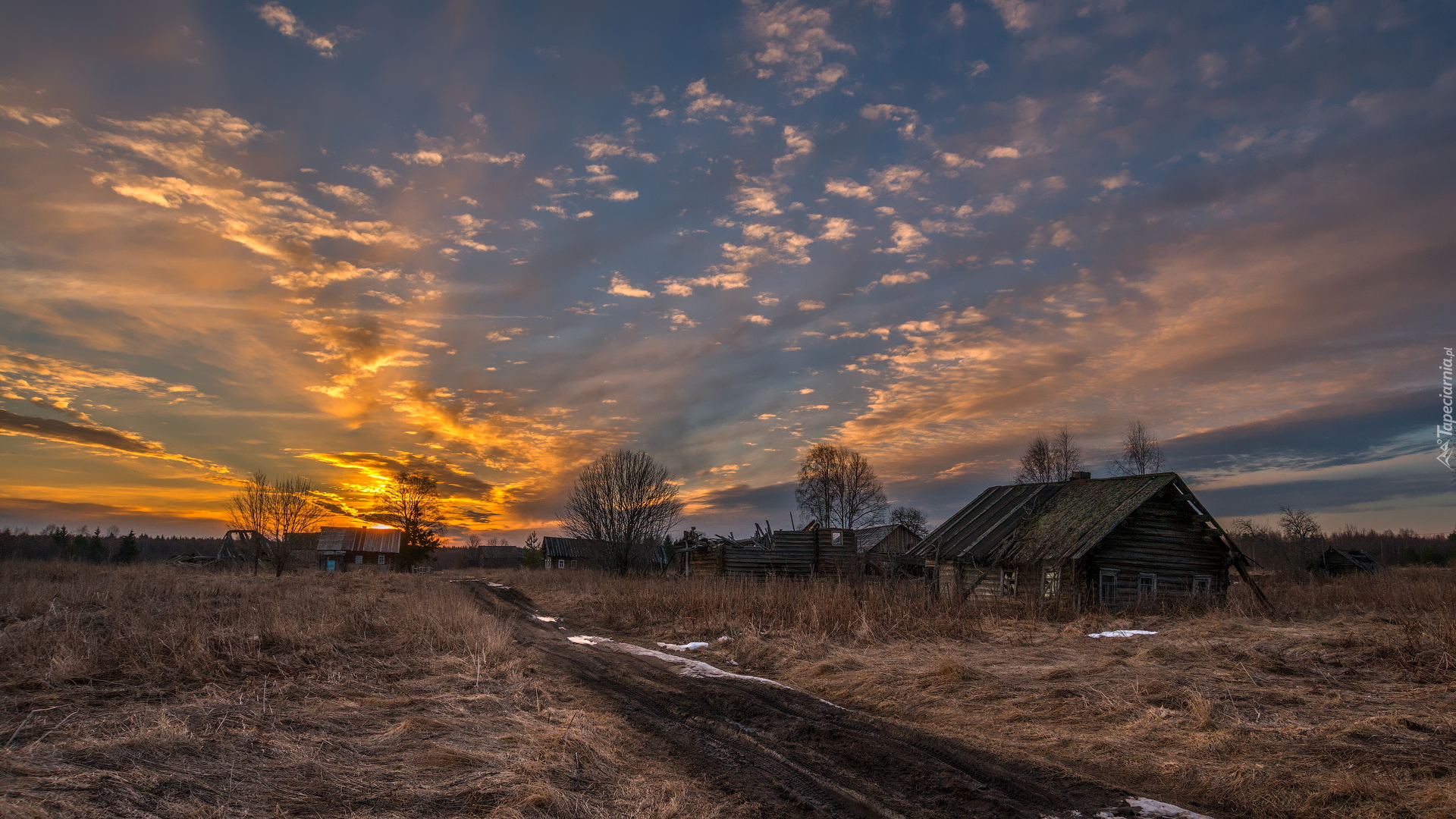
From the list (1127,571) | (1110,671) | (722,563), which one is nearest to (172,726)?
(1110,671)

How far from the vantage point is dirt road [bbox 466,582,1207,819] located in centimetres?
584

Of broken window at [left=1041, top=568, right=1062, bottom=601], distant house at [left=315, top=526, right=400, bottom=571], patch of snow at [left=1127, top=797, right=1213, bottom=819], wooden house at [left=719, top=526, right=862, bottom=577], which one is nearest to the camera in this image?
patch of snow at [left=1127, top=797, right=1213, bottom=819]

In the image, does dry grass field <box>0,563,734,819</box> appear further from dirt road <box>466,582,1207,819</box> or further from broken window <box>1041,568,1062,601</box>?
broken window <box>1041,568,1062,601</box>

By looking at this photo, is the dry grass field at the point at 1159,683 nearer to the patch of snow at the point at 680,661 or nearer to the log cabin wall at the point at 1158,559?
the patch of snow at the point at 680,661

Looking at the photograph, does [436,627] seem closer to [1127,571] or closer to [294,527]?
[1127,571]

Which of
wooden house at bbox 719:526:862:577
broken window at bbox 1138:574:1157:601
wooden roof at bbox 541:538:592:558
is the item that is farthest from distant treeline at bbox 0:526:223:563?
broken window at bbox 1138:574:1157:601

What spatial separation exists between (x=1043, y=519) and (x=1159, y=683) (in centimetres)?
1944

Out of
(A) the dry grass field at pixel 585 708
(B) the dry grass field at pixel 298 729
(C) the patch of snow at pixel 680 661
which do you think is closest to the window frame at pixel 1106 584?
(A) the dry grass field at pixel 585 708

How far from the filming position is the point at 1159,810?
5.79 m

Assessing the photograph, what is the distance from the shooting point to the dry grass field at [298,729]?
15.9 feet

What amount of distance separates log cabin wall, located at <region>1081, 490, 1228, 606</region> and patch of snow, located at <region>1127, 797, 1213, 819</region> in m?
18.9

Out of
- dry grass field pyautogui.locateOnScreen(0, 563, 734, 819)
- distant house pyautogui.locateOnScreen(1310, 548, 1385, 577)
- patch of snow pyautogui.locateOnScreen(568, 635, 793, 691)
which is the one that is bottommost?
distant house pyautogui.locateOnScreen(1310, 548, 1385, 577)

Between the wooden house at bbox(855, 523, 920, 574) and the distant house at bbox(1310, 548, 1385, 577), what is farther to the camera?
the distant house at bbox(1310, 548, 1385, 577)

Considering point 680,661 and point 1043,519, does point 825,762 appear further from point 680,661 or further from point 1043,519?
point 1043,519
